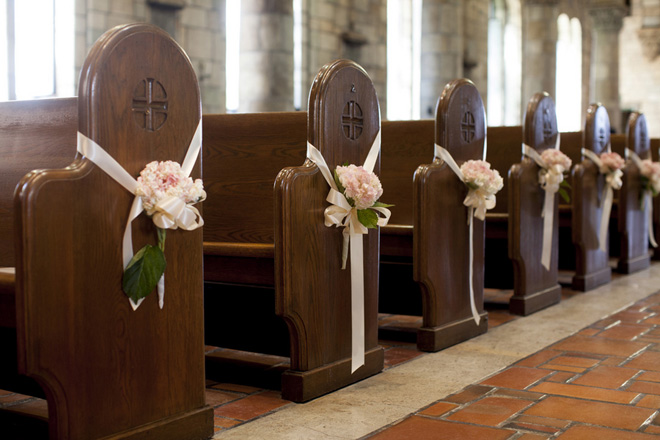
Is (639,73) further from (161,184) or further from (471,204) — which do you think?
(161,184)

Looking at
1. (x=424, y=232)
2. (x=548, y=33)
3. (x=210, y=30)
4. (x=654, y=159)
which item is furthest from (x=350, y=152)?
(x=548, y=33)

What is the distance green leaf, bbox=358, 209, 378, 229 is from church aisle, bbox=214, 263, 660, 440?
2.04ft

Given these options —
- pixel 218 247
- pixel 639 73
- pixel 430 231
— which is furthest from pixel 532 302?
pixel 639 73

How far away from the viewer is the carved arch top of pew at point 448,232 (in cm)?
358

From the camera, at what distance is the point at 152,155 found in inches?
88.8

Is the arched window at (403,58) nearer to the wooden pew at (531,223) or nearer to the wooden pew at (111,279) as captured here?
the wooden pew at (531,223)

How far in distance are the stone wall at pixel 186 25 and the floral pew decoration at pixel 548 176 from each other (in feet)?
10.8

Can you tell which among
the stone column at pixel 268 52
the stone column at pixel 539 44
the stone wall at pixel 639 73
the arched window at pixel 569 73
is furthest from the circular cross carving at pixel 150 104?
the stone wall at pixel 639 73

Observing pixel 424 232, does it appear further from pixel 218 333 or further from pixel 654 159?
pixel 654 159

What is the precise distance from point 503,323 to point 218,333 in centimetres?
163

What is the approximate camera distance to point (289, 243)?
2.76 meters

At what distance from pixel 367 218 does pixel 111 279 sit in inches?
42.7

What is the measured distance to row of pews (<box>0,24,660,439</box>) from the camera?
2025 mm

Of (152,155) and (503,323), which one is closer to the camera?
(152,155)
